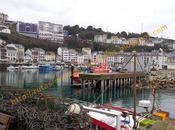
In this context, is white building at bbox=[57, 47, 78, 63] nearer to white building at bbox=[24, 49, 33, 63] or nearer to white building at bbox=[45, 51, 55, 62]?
white building at bbox=[45, 51, 55, 62]

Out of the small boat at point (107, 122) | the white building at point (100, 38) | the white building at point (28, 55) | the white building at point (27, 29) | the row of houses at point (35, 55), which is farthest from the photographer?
the white building at point (100, 38)

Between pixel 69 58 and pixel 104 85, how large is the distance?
103124 mm

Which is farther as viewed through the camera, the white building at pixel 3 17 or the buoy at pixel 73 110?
the white building at pixel 3 17

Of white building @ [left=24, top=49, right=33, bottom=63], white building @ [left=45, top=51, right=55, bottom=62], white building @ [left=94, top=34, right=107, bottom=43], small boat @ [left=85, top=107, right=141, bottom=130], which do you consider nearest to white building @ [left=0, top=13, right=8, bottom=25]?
white building @ [left=45, top=51, right=55, bottom=62]

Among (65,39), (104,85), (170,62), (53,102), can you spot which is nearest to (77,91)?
(104,85)

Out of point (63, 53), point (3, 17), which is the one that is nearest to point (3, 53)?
point (63, 53)

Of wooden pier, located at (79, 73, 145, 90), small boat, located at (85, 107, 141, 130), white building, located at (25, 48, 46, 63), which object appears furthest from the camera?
white building, located at (25, 48, 46, 63)

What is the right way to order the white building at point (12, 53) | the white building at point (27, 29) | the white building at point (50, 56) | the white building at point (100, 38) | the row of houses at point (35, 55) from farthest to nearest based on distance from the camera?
the white building at point (100, 38), the white building at point (27, 29), the white building at point (50, 56), the white building at point (12, 53), the row of houses at point (35, 55)

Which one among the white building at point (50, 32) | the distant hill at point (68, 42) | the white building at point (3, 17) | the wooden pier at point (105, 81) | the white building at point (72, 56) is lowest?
the wooden pier at point (105, 81)

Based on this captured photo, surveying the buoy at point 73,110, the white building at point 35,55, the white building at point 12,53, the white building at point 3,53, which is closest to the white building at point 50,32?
the white building at point 35,55

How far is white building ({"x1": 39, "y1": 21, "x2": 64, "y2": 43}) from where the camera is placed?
17685cm

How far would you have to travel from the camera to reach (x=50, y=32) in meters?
181

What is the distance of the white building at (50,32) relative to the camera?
177 m

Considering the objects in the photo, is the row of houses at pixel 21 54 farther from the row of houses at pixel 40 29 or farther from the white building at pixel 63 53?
the row of houses at pixel 40 29
